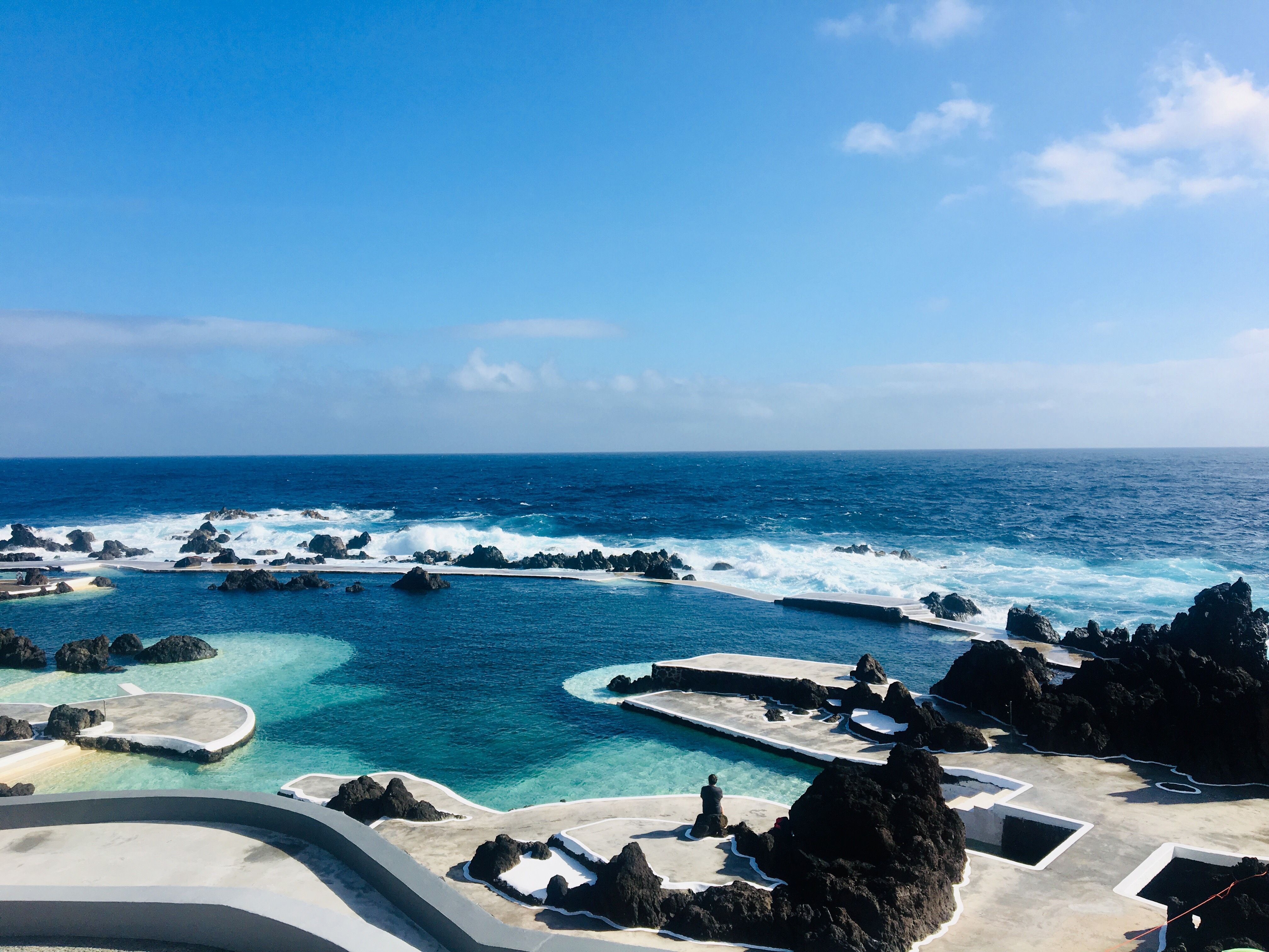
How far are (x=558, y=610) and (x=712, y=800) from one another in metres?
23.6

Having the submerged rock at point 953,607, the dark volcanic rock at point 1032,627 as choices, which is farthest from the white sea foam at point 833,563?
the dark volcanic rock at point 1032,627

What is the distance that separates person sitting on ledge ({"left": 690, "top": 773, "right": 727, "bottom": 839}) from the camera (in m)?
14.8

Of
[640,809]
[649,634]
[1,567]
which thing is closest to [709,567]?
[649,634]

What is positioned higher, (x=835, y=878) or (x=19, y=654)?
→ (x=835, y=878)

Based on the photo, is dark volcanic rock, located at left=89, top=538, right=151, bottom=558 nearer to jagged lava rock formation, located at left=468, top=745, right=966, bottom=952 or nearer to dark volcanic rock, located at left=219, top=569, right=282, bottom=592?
dark volcanic rock, located at left=219, top=569, right=282, bottom=592

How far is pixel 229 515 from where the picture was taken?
80.4 metres

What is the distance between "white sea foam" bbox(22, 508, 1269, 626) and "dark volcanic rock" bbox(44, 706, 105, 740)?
32183 millimetres

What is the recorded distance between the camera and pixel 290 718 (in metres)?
23.4

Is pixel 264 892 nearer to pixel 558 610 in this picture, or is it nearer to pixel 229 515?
pixel 558 610

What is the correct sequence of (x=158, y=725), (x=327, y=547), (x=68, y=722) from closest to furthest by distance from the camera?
(x=68, y=722) < (x=158, y=725) < (x=327, y=547)

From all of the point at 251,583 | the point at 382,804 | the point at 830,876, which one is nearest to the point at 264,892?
the point at 830,876

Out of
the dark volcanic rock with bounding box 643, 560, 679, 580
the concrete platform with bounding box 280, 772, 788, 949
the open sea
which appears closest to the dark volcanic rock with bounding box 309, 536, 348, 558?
the open sea

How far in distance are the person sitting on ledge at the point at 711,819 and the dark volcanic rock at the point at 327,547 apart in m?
50.2

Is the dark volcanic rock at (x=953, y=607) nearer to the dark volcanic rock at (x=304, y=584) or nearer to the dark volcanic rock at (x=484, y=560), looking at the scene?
the dark volcanic rock at (x=484, y=560)
